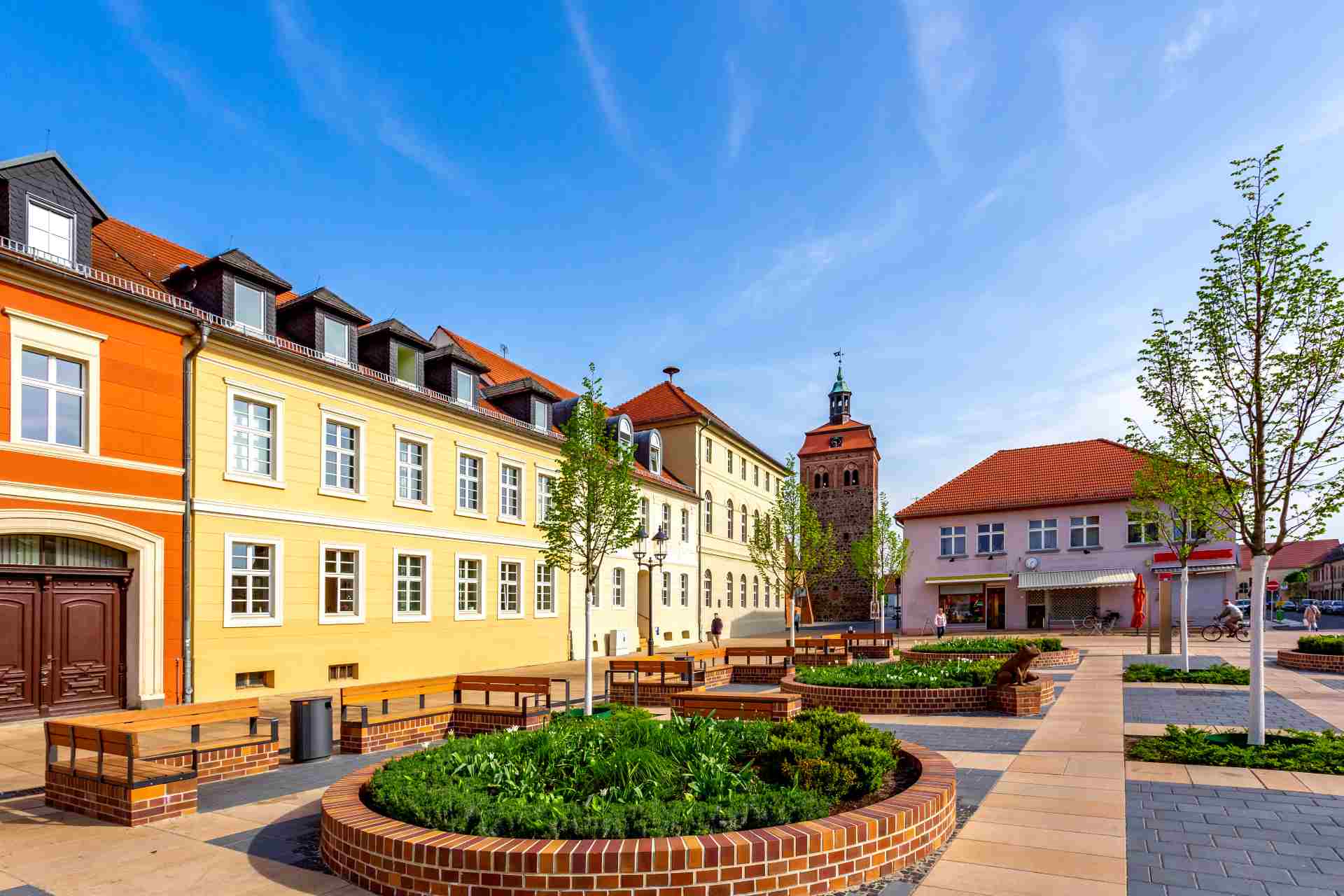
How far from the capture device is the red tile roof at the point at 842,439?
7219 cm

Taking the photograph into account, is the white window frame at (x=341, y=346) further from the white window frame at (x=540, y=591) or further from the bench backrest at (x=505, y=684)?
the bench backrest at (x=505, y=684)

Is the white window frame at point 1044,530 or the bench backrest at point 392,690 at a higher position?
the white window frame at point 1044,530

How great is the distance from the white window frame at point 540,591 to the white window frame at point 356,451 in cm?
765

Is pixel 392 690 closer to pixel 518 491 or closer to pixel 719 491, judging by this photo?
pixel 518 491

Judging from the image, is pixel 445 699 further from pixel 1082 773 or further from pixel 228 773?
pixel 1082 773

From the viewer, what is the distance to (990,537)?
4291 cm

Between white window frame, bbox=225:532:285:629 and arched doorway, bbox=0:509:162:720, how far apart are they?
1394mm

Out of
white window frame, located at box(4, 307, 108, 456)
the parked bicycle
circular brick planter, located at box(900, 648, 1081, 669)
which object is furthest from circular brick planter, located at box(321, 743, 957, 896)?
the parked bicycle

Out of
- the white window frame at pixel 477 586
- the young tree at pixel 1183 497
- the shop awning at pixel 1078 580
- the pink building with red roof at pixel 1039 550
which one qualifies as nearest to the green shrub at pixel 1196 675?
the young tree at pixel 1183 497

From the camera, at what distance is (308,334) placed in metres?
19.8

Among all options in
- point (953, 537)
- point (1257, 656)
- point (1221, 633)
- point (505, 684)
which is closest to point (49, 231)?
point (505, 684)

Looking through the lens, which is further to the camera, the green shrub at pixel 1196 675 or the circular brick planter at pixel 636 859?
the green shrub at pixel 1196 675

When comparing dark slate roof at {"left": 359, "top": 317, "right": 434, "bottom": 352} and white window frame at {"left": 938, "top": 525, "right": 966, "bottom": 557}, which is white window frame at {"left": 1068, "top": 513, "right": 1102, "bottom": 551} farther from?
dark slate roof at {"left": 359, "top": 317, "right": 434, "bottom": 352}

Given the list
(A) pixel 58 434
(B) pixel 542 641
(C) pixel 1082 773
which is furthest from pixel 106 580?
(C) pixel 1082 773
